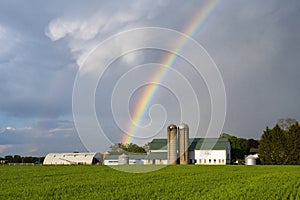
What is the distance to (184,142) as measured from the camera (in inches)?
4535

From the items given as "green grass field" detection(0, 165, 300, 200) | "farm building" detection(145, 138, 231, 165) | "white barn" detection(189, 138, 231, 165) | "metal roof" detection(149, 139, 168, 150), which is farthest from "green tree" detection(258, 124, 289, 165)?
"green grass field" detection(0, 165, 300, 200)

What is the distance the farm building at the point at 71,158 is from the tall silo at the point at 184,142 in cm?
3137

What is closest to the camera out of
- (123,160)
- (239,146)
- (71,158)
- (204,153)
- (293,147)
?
(293,147)

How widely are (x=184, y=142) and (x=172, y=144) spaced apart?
11.1ft

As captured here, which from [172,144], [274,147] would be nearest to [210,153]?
[172,144]

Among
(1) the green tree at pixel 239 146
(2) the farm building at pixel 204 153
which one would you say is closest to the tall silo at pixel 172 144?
(2) the farm building at pixel 204 153

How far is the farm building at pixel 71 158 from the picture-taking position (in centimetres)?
13235

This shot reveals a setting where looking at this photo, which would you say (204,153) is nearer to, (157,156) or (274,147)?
(157,156)

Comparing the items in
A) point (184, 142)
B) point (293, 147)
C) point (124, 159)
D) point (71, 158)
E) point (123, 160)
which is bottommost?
point (123, 160)

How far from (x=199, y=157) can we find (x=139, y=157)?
64.3 ft

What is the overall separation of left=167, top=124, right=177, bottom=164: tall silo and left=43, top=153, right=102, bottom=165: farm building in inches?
1116

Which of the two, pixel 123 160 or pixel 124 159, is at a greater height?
pixel 124 159

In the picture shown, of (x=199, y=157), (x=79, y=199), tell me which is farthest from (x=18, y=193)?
(x=199, y=157)

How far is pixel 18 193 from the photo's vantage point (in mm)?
23938
